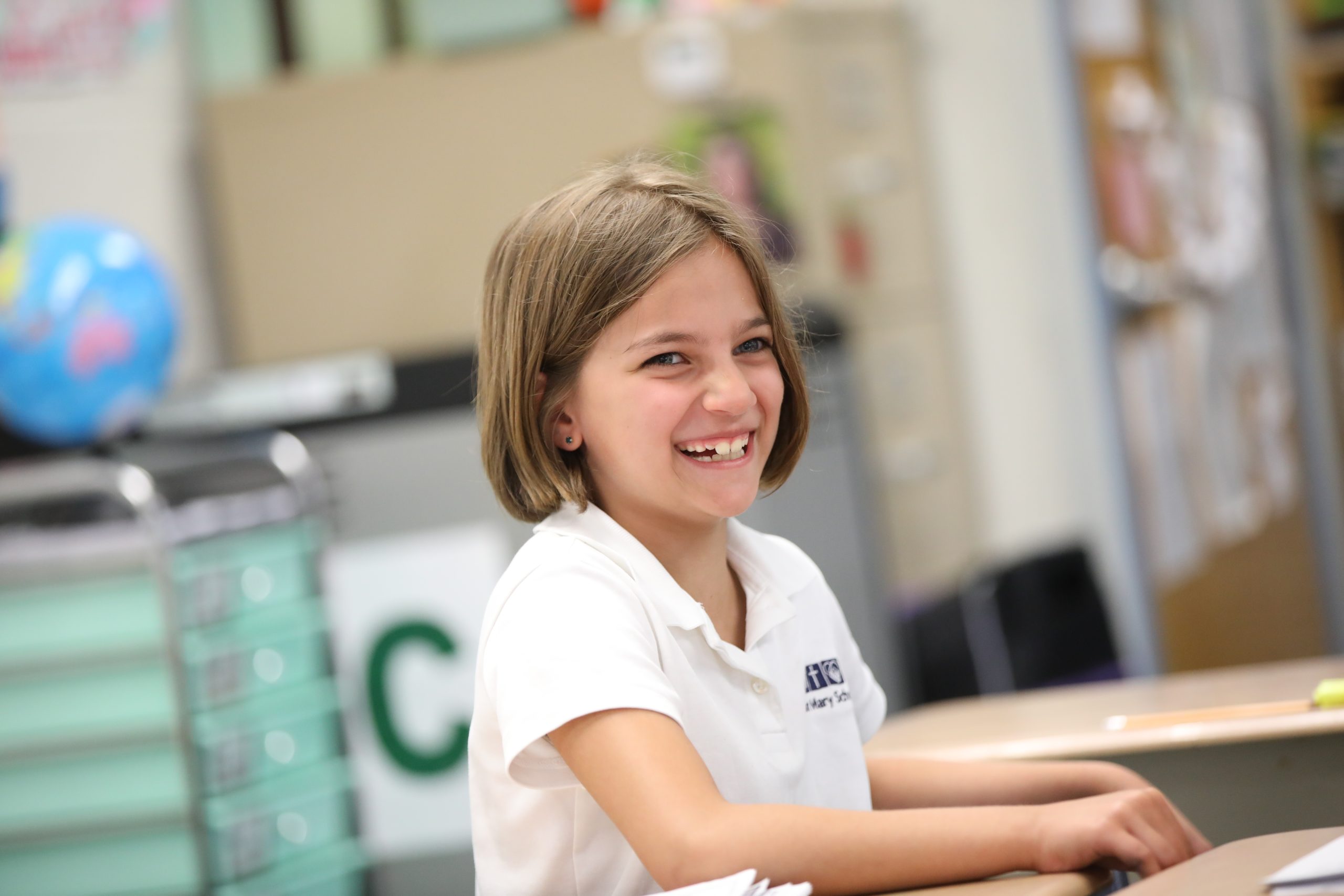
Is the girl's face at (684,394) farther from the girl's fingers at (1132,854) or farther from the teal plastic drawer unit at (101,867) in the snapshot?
the teal plastic drawer unit at (101,867)

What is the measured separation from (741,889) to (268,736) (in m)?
2.01

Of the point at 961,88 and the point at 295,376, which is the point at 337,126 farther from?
the point at 961,88

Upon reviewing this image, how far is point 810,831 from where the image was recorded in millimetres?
878

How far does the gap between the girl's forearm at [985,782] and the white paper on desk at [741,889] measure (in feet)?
1.07

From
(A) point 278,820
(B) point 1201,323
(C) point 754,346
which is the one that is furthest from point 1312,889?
(B) point 1201,323

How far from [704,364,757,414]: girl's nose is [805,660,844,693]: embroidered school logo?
0.21m

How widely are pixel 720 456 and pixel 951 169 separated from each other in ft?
8.48

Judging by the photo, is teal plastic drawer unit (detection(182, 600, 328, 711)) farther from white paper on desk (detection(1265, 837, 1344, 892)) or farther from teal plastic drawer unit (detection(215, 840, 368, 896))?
white paper on desk (detection(1265, 837, 1344, 892))

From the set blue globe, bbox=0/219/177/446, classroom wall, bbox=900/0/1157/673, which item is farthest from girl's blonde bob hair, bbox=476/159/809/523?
classroom wall, bbox=900/0/1157/673

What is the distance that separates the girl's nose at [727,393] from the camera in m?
1.01

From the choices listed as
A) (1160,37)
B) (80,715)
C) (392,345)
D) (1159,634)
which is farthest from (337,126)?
(1159,634)

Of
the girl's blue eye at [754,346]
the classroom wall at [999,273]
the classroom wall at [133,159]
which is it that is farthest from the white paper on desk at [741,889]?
the classroom wall at [133,159]

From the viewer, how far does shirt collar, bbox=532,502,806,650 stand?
1.01 meters

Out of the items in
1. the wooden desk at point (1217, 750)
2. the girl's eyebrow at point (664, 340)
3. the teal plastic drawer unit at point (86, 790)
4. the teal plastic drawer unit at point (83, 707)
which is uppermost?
the girl's eyebrow at point (664, 340)
